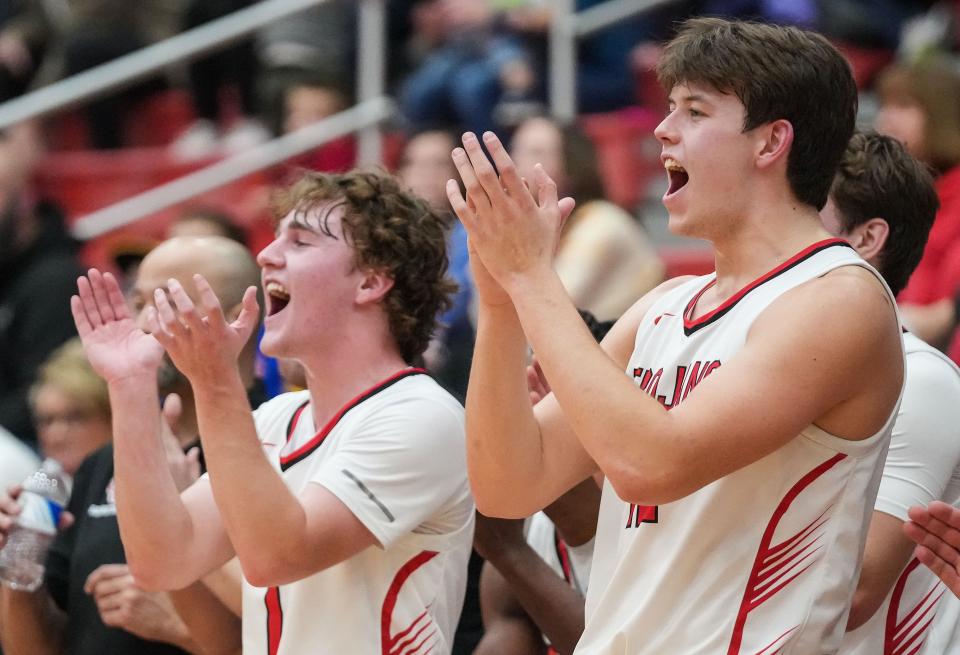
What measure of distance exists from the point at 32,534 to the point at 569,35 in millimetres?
3901

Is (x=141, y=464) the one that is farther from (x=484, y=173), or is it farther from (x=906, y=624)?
(x=906, y=624)

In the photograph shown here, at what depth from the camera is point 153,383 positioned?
10.6 feet

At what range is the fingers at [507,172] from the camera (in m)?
2.44

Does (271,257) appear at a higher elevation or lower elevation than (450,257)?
higher

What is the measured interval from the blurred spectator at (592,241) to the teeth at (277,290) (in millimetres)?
1766

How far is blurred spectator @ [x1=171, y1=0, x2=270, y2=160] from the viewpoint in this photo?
823 cm

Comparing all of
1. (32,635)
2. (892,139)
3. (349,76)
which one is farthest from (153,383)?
(349,76)

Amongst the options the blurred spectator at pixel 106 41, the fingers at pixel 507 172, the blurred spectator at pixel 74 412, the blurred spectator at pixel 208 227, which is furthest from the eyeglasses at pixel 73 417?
the blurred spectator at pixel 106 41

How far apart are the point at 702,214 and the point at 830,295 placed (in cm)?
27

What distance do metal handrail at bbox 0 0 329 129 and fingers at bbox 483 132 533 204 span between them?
522 centimetres

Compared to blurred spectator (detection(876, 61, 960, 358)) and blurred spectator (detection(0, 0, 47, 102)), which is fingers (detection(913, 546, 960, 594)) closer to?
blurred spectator (detection(876, 61, 960, 358))

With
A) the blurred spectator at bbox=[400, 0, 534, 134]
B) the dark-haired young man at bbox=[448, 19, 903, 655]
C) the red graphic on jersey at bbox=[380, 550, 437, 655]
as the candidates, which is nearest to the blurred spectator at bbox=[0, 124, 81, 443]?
the blurred spectator at bbox=[400, 0, 534, 134]

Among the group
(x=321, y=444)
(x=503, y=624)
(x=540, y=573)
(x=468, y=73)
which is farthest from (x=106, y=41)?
(x=540, y=573)

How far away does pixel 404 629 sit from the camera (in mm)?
3162
